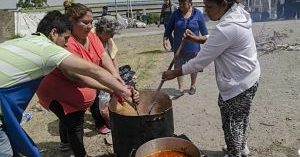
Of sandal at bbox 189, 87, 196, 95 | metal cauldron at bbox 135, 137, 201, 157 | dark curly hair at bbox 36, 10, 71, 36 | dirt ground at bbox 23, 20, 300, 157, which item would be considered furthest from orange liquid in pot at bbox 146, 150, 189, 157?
sandal at bbox 189, 87, 196, 95

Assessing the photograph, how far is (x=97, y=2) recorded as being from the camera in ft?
152

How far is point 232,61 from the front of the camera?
3594mm

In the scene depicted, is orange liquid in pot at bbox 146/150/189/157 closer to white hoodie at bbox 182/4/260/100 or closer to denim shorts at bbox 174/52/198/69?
white hoodie at bbox 182/4/260/100

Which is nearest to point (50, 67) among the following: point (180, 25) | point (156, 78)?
point (180, 25)

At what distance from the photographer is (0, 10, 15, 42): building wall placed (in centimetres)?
2075

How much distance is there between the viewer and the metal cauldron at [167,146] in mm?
3243

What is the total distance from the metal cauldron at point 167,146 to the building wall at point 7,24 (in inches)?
743

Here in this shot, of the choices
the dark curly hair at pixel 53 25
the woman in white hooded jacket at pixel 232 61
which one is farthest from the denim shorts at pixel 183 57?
the dark curly hair at pixel 53 25

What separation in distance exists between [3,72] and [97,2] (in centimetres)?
4501

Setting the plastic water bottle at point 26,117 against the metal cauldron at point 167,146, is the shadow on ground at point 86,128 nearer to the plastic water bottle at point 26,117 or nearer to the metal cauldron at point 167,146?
the plastic water bottle at point 26,117

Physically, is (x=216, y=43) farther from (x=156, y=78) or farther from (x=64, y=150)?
(x=156, y=78)

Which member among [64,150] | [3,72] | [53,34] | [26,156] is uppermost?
[53,34]

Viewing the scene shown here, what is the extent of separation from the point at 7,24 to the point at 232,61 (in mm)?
20628

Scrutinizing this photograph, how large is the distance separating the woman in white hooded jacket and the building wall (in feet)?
61.3
